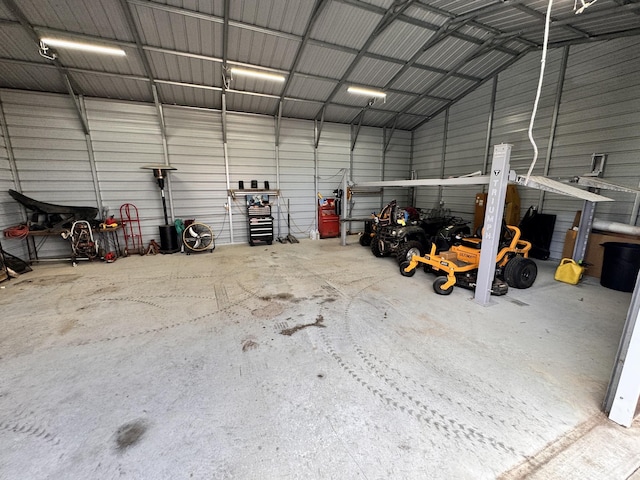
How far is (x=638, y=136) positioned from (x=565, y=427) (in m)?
5.57

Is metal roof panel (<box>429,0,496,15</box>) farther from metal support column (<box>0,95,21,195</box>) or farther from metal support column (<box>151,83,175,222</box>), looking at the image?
metal support column (<box>0,95,21,195</box>)

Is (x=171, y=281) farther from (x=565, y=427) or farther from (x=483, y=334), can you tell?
(x=565, y=427)

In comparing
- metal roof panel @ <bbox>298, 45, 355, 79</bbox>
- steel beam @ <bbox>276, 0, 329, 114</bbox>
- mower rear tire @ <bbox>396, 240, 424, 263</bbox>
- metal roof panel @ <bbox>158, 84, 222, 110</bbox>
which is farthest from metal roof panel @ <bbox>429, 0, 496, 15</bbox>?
metal roof panel @ <bbox>158, 84, 222, 110</bbox>

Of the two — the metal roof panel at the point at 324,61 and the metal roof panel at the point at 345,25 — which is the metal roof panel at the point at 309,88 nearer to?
the metal roof panel at the point at 324,61

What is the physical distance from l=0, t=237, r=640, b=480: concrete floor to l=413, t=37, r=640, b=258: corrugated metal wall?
91.6 inches

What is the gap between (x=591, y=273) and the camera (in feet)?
14.9

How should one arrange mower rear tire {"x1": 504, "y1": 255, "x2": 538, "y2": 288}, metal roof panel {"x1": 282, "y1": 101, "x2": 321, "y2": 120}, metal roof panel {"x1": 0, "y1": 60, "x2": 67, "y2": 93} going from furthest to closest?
metal roof panel {"x1": 282, "y1": 101, "x2": 321, "y2": 120}, metal roof panel {"x1": 0, "y1": 60, "x2": 67, "y2": 93}, mower rear tire {"x1": 504, "y1": 255, "x2": 538, "y2": 288}

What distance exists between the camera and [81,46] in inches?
173

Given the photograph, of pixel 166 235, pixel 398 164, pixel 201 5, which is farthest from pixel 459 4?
pixel 166 235

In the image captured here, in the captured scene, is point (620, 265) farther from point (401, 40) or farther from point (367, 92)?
point (367, 92)

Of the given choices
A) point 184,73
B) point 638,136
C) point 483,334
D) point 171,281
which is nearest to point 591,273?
point 638,136

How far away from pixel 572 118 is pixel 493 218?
406 centimetres

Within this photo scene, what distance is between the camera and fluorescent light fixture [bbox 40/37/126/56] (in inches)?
168

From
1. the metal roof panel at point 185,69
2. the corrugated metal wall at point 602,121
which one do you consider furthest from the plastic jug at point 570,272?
the metal roof panel at point 185,69
